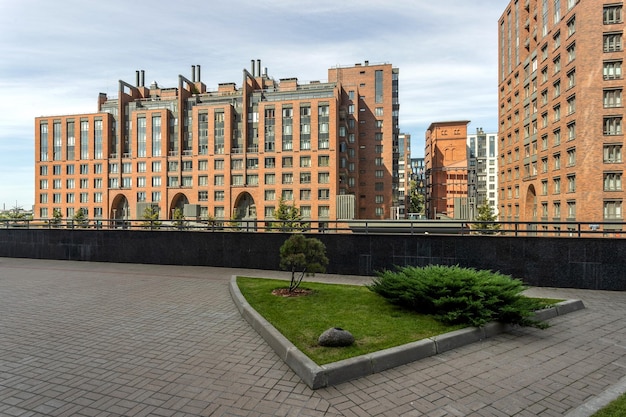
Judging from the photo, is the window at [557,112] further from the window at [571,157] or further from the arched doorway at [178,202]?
the arched doorway at [178,202]

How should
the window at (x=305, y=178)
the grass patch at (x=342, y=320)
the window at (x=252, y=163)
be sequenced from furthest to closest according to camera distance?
the window at (x=252, y=163) → the window at (x=305, y=178) → the grass patch at (x=342, y=320)

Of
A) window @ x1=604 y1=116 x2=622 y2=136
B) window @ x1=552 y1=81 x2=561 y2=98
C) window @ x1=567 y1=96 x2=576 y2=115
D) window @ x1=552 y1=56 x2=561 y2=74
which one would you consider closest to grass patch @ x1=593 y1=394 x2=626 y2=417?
window @ x1=604 y1=116 x2=622 y2=136

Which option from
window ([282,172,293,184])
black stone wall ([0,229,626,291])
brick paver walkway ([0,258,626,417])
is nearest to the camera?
brick paver walkway ([0,258,626,417])

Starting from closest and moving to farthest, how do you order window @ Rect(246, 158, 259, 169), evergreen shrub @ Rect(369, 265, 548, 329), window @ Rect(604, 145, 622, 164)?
evergreen shrub @ Rect(369, 265, 548, 329) → window @ Rect(604, 145, 622, 164) → window @ Rect(246, 158, 259, 169)

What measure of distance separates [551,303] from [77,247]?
1942 centimetres

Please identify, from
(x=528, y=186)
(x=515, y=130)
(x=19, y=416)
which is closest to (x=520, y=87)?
(x=515, y=130)

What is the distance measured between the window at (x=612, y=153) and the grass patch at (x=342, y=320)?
4446cm

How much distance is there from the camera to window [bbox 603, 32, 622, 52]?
40719mm

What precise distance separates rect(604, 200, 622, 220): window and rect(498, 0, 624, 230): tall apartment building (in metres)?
0.09

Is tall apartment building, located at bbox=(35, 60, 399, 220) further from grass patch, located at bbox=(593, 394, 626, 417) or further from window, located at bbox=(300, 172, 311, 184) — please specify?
grass patch, located at bbox=(593, 394, 626, 417)

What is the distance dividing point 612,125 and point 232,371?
51134mm

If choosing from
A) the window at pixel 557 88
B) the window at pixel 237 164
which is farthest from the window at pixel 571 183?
the window at pixel 237 164

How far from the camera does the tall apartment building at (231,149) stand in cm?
7019

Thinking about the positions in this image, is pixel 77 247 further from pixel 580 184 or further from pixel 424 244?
pixel 580 184
